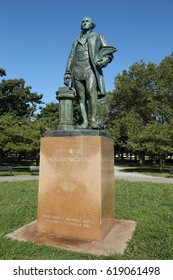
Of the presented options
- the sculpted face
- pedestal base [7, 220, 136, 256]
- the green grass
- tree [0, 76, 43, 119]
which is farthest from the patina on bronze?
tree [0, 76, 43, 119]

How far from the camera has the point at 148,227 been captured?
5320 millimetres

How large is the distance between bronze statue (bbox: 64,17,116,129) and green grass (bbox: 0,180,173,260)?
2.41m

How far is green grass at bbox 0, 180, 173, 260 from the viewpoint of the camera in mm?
3957

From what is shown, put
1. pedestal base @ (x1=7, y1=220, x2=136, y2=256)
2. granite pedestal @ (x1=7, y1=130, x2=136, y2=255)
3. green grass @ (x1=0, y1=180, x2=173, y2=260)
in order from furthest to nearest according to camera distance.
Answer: granite pedestal @ (x1=7, y1=130, x2=136, y2=255) → pedestal base @ (x1=7, y1=220, x2=136, y2=256) → green grass @ (x1=0, y1=180, x2=173, y2=260)

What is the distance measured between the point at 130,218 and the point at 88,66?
3760 mm

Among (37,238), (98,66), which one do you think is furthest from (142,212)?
(98,66)

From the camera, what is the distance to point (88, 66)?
521 centimetres

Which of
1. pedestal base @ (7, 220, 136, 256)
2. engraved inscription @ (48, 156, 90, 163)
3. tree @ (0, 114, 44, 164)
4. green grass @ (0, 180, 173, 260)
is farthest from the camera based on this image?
tree @ (0, 114, 44, 164)

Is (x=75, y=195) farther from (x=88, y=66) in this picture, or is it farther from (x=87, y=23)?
(x=87, y=23)

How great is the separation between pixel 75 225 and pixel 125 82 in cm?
2983

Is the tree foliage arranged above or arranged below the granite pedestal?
above

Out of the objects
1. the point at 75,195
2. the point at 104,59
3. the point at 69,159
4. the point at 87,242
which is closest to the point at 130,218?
the point at 87,242

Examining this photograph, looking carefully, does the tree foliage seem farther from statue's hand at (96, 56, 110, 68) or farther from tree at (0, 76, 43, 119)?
statue's hand at (96, 56, 110, 68)

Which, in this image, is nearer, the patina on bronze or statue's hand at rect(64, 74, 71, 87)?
the patina on bronze
